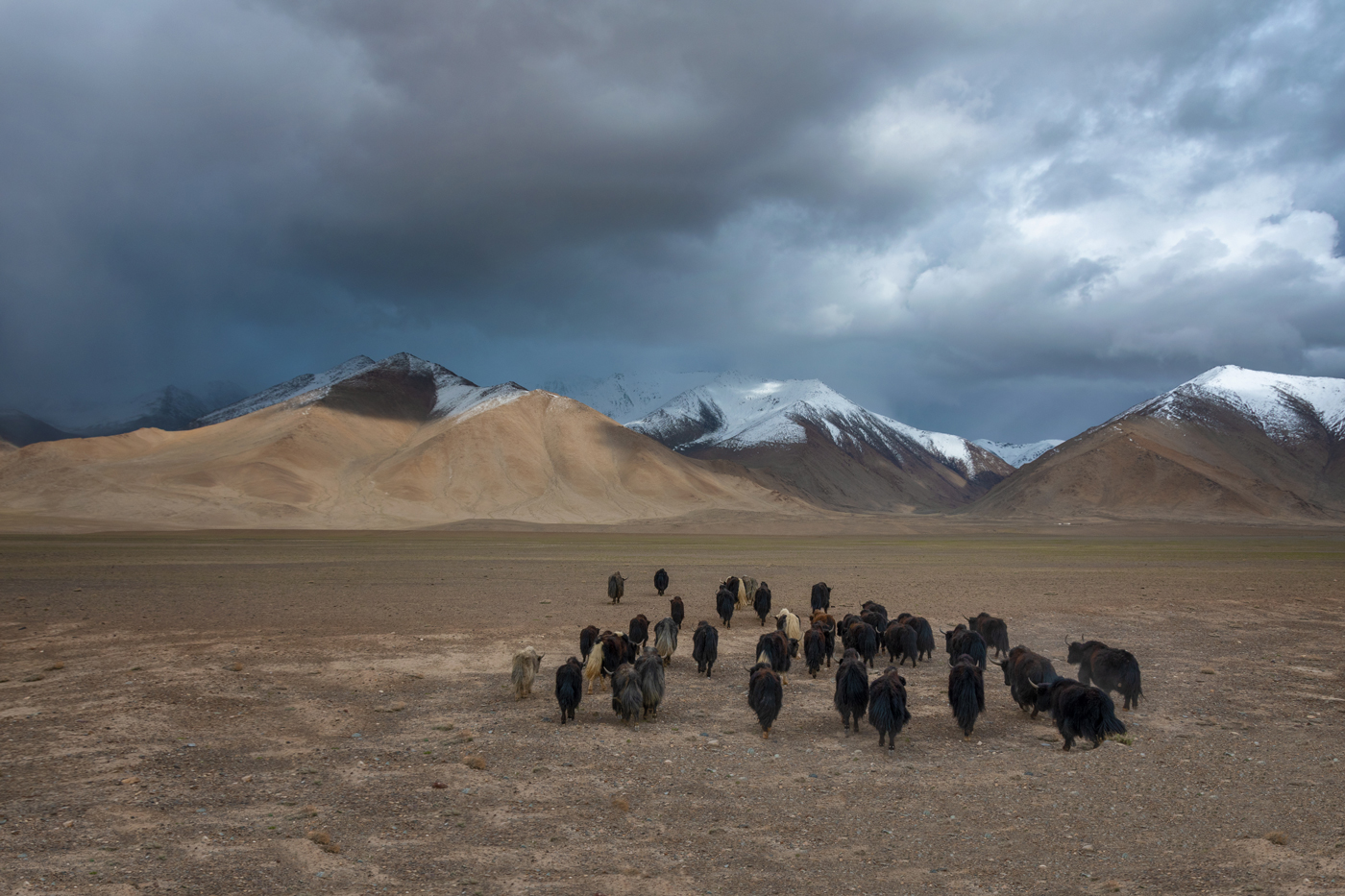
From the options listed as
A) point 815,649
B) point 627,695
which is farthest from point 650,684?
point 815,649

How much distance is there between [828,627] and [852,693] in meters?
5.64

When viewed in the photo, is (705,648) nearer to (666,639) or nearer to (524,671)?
(666,639)

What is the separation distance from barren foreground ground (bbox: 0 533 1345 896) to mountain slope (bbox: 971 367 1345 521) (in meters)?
128

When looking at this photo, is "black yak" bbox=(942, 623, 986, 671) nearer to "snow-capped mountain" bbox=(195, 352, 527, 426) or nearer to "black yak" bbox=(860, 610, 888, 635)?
"black yak" bbox=(860, 610, 888, 635)

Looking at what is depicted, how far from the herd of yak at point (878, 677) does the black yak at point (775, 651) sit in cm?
2

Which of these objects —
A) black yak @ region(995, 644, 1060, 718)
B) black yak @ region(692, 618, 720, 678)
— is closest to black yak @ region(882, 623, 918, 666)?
black yak @ region(995, 644, 1060, 718)

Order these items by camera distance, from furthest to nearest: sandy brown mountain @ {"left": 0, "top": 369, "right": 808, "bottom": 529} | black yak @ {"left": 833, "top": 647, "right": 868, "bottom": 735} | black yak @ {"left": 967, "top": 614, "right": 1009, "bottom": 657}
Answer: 1. sandy brown mountain @ {"left": 0, "top": 369, "right": 808, "bottom": 529}
2. black yak @ {"left": 967, "top": 614, "right": 1009, "bottom": 657}
3. black yak @ {"left": 833, "top": 647, "right": 868, "bottom": 735}

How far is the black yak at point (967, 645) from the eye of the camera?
1401 cm

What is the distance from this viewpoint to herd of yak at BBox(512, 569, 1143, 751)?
33.0 feet

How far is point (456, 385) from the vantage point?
545ft

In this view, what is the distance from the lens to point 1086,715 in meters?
9.85

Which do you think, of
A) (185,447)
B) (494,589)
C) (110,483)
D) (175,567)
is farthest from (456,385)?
(494,589)

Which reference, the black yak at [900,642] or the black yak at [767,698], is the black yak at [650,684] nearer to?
the black yak at [767,698]

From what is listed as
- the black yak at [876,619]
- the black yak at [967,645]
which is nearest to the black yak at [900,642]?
the black yak at [967,645]
